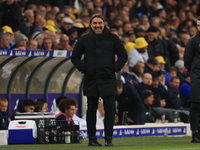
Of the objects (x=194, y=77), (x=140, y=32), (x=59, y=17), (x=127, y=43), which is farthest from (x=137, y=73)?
(x=194, y=77)

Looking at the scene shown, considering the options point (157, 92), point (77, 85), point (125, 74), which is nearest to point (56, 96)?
point (77, 85)

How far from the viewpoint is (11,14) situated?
1416cm

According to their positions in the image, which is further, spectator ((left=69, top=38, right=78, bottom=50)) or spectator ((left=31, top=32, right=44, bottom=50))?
spectator ((left=69, top=38, right=78, bottom=50))

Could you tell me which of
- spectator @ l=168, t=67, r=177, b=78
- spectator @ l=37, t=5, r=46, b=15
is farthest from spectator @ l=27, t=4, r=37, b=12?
spectator @ l=168, t=67, r=177, b=78

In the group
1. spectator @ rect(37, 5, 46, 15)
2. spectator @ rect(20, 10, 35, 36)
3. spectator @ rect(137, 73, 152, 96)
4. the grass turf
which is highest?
spectator @ rect(37, 5, 46, 15)

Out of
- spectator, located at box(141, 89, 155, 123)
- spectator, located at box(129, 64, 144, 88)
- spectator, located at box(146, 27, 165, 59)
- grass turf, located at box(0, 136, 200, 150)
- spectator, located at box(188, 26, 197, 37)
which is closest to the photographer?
grass turf, located at box(0, 136, 200, 150)

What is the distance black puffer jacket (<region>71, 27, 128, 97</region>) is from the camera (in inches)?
283

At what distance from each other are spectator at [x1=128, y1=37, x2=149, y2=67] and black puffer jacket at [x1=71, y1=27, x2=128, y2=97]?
25.7ft

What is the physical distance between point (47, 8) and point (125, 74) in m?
4.59

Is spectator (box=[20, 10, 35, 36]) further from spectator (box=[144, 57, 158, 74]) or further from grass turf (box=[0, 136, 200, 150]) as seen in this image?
grass turf (box=[0, 136, 200, 150])

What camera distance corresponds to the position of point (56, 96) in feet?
41.0

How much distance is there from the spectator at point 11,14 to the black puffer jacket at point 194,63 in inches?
282

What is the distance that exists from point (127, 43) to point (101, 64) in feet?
28.1

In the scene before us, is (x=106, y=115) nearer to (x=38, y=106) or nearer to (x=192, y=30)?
(x=38, y=106)
